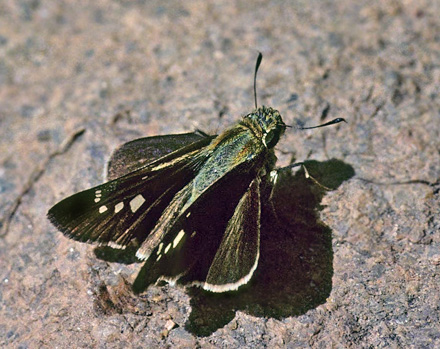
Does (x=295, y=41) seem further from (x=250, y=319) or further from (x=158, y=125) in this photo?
(x=250, y=319)

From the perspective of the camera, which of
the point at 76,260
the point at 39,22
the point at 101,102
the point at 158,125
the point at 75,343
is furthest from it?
the point at 39,22

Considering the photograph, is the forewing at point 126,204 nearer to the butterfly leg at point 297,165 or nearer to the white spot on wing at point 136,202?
the white spot on wing at point 136,202

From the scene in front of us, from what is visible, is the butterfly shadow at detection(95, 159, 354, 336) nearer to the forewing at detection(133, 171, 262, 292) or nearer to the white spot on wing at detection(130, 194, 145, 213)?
the forewing at detection(133, 171, 262, 292)

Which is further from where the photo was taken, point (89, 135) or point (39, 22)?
point (39, 22)

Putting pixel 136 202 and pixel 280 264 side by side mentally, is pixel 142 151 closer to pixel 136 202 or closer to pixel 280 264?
pixel 136 202

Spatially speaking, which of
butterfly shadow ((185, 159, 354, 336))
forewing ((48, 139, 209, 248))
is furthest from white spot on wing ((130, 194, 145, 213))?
butterfly shadow ((185, 159, 354, 336))

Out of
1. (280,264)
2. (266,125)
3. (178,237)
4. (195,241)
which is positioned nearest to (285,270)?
(280,264)

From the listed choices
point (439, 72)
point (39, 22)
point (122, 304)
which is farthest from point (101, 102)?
point (439, 72)
